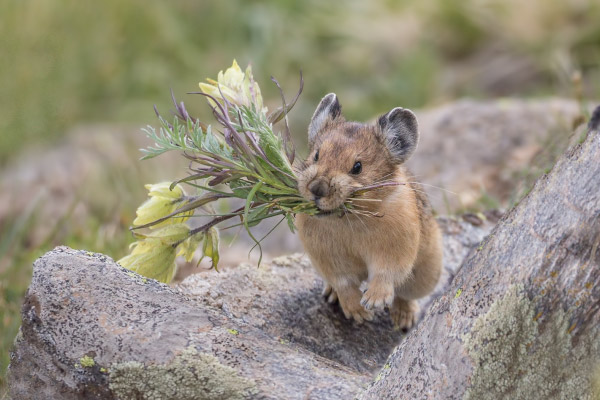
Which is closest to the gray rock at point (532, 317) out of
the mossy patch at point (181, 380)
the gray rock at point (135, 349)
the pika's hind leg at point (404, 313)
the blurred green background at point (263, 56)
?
the gray rock at point (135, 349)

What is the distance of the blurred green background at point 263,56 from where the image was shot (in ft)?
43.1

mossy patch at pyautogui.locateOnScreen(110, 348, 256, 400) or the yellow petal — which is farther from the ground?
the yellow petal

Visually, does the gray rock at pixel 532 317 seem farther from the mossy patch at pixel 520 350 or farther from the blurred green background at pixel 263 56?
the blurred green background at pixel 263 56

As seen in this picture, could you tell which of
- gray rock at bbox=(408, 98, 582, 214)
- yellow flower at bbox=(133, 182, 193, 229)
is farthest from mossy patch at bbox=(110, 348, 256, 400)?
gray rock at bbox=(408, 98, 582, 214)

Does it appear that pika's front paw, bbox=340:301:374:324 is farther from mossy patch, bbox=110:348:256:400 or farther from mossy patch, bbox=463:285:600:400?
mossy patch, bbox=463:285:600:400

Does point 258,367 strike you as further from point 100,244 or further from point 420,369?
point 100,244

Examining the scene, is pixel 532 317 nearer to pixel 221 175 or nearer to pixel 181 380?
pixel 181 380

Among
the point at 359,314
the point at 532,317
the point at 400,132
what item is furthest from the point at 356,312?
the point at 532,317

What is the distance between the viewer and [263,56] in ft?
50.9

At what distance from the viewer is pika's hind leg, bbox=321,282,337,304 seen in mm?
5555

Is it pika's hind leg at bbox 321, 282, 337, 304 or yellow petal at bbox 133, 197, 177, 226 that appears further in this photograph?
pika's hind leg at bbox 321, 282, 337, 304

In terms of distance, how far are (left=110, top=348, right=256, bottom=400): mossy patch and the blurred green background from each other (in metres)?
7.63

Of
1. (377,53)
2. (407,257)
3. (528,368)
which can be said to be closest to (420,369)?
(528,368)

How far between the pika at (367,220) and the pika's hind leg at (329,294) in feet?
0.15
